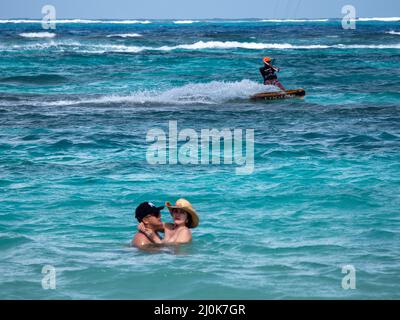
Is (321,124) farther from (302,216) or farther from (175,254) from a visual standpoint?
(175,254)

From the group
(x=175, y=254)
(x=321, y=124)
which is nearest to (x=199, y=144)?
(x=321, y=124)

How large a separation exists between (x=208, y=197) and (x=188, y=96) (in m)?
13.1

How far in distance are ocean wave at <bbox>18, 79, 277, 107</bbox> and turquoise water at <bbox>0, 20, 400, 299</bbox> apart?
7 cm

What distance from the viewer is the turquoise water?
8062 millimetres

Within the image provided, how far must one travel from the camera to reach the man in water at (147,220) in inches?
337

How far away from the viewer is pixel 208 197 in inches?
454

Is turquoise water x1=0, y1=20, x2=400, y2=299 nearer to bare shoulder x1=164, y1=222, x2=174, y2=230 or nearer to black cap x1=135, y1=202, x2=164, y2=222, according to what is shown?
bare shoulder x1=164, y1=222, x2=174, y2=230

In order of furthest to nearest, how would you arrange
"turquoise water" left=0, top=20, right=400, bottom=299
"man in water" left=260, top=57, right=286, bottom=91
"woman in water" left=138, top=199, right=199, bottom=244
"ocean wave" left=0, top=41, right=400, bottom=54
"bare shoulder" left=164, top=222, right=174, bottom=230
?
"ocean wave" left=0, top=41, right=400, bottom=54 < "man in water" left=260, top=57, right=286, bottom=91 < "bare shoulder" left=164, top=222, right=174, bottom=230 < "woman in water" left=138, top=199, right=199, bottom=244 < "turquoise water" left=0, top=20, right=400, bottom=299

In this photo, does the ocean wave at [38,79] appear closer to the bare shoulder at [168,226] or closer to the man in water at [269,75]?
the man in water at [269,75]

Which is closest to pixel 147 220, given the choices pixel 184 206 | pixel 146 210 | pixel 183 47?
pixel 146 210

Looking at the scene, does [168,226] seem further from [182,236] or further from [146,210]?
[146,210]

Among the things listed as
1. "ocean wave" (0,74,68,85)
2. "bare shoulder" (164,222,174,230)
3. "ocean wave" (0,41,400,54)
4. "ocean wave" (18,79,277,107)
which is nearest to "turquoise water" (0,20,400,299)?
"ocean wave" (18,79,277,107)

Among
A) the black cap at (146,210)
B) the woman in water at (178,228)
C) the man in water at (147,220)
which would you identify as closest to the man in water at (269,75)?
the woman in water at (178,228)

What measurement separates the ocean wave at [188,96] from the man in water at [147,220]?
14264mm
